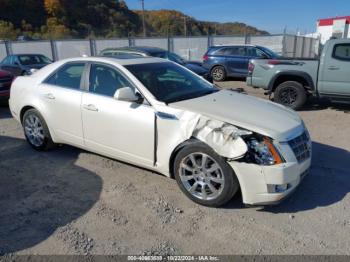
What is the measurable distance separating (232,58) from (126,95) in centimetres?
1142

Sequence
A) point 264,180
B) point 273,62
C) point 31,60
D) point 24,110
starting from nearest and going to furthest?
point 264,180, point 24,110, point 273,62, point 31,60

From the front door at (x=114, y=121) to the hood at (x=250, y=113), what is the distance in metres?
0.47

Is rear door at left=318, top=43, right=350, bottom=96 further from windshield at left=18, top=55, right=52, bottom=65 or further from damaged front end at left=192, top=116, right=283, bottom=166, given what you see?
windshield at left=18, top=55, right=52, bottom=65

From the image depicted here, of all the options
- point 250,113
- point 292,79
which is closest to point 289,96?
point 292,79

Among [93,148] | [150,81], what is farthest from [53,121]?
[150,81]

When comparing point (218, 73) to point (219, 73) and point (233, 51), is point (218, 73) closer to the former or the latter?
point (219, 73)

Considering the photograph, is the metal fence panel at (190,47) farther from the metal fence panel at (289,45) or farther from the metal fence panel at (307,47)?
the metal fence panel at (307,47)

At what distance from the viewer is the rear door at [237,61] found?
1417cm

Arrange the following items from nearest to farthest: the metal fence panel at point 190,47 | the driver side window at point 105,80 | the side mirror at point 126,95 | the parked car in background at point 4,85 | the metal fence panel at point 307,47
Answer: the side mirror at point 126,95, the driver side window at point 105,80, the parked car in background at point 4,85, the metal fence panel at point 190,47, the metal fence panel at point 307,47

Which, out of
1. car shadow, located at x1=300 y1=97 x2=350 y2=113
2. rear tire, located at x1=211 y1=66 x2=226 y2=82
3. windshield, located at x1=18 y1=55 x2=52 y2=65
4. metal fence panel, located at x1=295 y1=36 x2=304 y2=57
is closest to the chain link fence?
metal fence panel, located at x1=295 y1=36 x2=304 y2=57

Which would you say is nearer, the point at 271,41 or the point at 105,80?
the point at 105,80

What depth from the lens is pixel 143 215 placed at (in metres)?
3.45

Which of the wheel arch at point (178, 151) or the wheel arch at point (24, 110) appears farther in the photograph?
the wheel arch at point (24, 110)

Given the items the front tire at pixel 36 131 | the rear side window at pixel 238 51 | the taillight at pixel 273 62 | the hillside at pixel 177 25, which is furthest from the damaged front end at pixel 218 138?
the hillside at pixel 177 25
